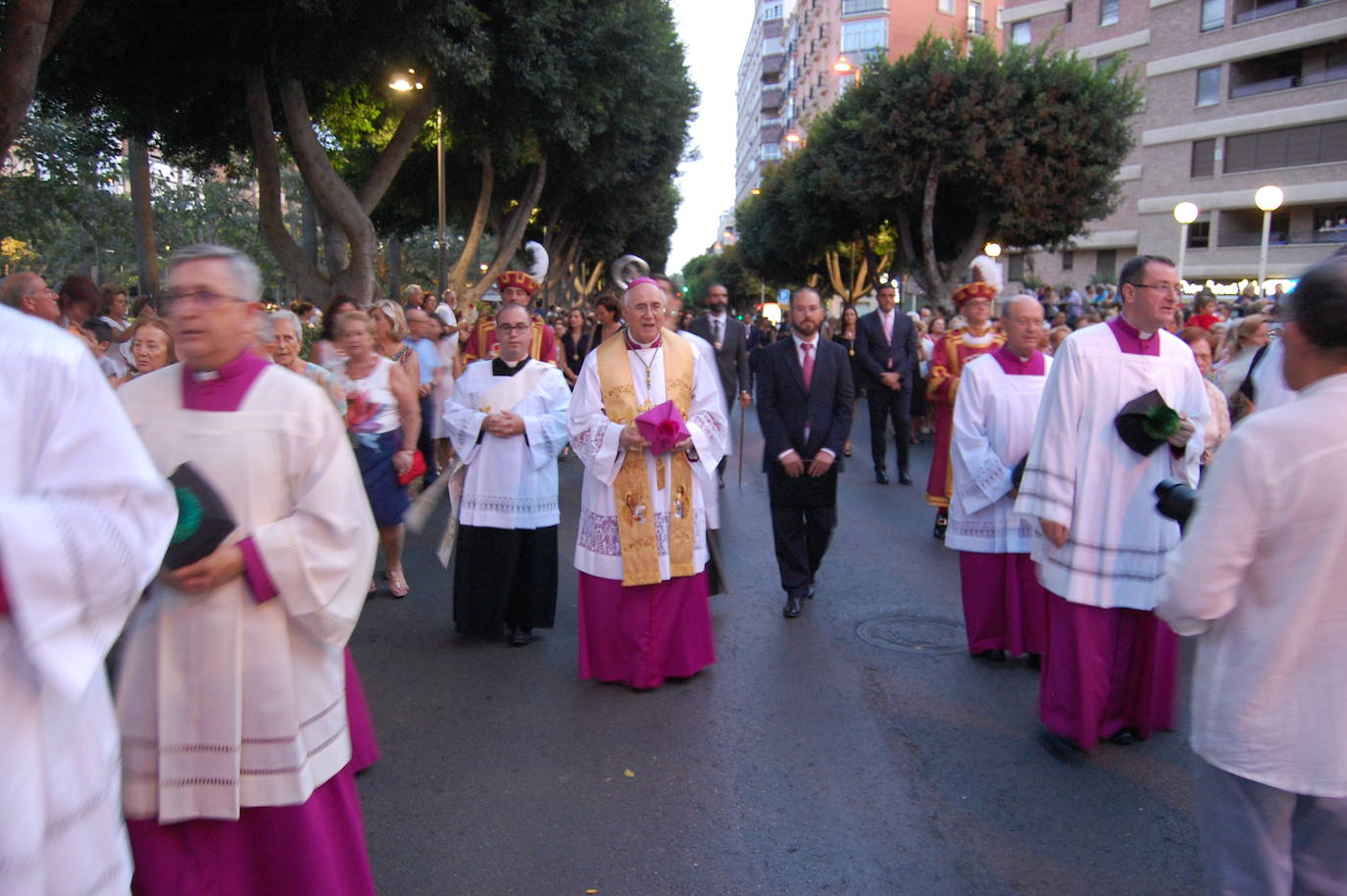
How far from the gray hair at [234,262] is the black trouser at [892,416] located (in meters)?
9.45

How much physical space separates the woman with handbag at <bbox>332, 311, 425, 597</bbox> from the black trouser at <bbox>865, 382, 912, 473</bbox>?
636 cm

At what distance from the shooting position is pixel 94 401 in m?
1.98

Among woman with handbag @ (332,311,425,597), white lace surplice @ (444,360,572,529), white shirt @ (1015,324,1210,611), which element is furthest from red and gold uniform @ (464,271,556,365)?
white shirt @ (1015,324,1210,611)

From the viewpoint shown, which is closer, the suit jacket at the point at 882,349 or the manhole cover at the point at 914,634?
the manhole cover at the point at 914,634

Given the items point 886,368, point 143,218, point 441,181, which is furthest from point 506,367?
point 441,181

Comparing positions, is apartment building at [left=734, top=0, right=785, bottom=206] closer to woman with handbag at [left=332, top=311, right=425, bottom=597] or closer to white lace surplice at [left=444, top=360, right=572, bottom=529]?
woman with handbag at [left=332, top=311, right=425, bottom=597]

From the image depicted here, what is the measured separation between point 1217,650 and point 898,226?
2998 cm

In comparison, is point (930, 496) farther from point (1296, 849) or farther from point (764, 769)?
point (1296, 849)

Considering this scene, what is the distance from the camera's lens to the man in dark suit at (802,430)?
22.4ft

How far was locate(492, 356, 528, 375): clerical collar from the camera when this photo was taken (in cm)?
623

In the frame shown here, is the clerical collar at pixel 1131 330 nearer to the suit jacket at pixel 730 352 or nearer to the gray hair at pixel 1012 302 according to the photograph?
the gray hair at pixel 1012 302

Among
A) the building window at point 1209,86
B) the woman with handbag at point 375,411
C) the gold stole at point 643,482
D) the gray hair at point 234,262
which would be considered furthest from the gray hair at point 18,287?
the building window at point 1209,86

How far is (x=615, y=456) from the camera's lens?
5.51 meters

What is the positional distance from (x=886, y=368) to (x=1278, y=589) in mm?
9697
